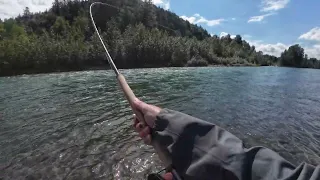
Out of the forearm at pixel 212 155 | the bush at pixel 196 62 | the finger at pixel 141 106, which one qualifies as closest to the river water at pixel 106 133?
the finger at pixel 141 106

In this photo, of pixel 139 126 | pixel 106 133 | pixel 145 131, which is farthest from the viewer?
pixel 106 133

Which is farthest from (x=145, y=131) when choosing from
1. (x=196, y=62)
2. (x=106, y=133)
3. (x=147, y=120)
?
(x=196, y=62)

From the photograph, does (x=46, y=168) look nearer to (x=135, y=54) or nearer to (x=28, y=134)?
(x=28, y=134)

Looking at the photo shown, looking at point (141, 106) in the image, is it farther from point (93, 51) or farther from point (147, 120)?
point (93, 51)

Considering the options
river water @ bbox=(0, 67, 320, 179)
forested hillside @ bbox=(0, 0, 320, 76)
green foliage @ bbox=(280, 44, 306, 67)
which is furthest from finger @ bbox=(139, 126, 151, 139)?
green foliage @ bbox=(280, 44, 306, 67)

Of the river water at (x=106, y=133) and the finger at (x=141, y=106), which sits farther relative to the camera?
the river water at (x=106, y=133)

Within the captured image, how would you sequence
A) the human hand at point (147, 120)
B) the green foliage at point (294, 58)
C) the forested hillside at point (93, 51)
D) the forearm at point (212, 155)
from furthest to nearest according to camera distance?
the green foliage at point (294, 58) → the forested hillside at point (93, 51) → the human hand at point (147, 120) → the forearm at point (212, 155)

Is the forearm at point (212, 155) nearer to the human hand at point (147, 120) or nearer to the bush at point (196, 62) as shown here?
the human hand at point (147, 120)

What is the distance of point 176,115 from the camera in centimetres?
209

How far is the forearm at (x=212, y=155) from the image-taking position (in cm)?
179

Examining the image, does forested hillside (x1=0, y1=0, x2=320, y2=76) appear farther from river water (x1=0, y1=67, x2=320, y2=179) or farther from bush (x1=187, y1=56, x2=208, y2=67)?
river water (x1=0, y1=67, x2=320, y2=179)

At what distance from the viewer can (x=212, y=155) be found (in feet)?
6.20

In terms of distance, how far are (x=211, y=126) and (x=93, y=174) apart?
523 cm

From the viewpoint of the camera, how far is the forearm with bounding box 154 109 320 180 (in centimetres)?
179
